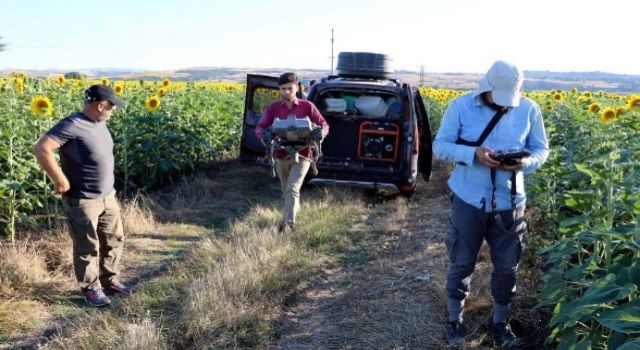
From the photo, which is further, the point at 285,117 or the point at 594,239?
the point at 285,117

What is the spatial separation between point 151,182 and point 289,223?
114 inches

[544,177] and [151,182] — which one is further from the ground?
[544,177]

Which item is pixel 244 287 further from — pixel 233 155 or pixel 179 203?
pixel 233 155

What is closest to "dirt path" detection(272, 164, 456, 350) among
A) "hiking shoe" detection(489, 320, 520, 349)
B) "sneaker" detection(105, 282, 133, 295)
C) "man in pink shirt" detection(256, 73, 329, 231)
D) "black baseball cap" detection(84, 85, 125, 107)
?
"hiking shoe" detection(489, 320, 520, 349)

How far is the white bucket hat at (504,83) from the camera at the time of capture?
3334 mm

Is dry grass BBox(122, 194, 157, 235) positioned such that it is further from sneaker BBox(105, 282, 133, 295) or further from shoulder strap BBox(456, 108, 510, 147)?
shoulder strap BBox(456, 108, 510, 147)

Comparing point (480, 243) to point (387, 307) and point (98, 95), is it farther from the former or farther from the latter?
point (98, 95)

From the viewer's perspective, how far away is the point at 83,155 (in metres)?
4.44

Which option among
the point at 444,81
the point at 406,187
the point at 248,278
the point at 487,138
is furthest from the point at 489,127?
→ the point at 444,81

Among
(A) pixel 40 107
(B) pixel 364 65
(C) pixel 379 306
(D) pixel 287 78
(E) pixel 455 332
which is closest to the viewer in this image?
(E) pixel 455 332

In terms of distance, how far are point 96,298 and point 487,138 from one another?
3047 mm

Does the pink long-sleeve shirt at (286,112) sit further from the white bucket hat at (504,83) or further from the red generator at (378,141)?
the white bucket hat at (504,83)

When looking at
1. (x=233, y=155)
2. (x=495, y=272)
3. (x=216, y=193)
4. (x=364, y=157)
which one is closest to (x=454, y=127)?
(x=495, y=272)

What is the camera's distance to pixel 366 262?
5715 mm
